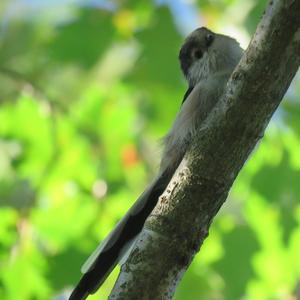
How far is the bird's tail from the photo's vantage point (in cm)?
202

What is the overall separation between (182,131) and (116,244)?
45 centimetres

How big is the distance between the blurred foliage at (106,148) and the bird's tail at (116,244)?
4.13 ft

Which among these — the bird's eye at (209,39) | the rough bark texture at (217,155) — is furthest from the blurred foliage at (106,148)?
the rough bark texture at (217,155)

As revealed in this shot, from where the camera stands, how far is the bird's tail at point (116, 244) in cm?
202

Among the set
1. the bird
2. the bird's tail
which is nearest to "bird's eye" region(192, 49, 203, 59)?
the bird

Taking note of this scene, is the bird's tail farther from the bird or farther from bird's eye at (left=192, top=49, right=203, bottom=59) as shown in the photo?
bird's eye at (left=192, top=49, right=203, bottom=59)

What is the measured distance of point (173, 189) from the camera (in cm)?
178

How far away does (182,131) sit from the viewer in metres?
2.33

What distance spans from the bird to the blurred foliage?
0.94 m

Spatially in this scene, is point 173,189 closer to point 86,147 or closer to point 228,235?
point 228,235

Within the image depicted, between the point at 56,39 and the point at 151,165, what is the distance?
0.91 meters

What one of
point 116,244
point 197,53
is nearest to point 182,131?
point 116,244

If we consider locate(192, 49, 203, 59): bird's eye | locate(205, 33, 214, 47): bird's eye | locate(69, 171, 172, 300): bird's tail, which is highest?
locate(205, 33, 214, 47): bird's eye

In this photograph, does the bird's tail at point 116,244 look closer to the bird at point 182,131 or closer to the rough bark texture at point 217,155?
the bird at point 182,131
